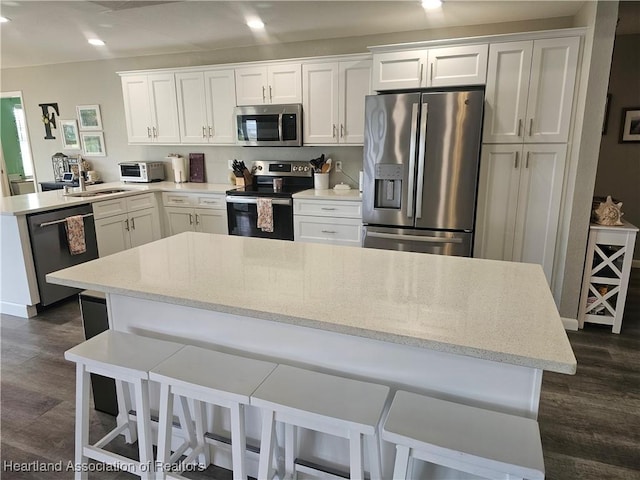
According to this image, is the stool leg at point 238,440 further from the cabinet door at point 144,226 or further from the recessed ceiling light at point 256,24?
the cabinet door at point 144,226

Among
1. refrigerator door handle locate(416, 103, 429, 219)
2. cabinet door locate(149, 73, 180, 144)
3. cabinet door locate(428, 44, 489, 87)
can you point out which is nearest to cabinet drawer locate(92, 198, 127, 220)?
cabinet door locate(149, 73, 180, 144)

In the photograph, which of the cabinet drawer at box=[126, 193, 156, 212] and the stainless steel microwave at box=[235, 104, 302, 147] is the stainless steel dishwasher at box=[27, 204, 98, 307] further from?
the stainless steel microwave at box=[235, 104, 302, 147]

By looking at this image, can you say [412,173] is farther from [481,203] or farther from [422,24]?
[422,24]

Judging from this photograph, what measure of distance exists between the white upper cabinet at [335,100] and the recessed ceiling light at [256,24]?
534mm

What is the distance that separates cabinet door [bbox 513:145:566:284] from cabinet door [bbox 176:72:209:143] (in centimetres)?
328

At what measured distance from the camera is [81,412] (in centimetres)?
163

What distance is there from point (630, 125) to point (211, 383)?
Result: 197 inches

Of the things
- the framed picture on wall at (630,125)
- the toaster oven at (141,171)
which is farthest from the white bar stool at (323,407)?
the framed picture on wall at (630,125)

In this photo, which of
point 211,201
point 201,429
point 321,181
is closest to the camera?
point 201,429

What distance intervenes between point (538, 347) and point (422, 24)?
333 cm

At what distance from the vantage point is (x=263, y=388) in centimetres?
133

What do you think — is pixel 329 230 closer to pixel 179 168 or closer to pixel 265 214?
pixel 265 214

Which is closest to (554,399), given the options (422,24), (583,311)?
(583,311)

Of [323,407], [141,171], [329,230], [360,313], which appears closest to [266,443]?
[323,407]
